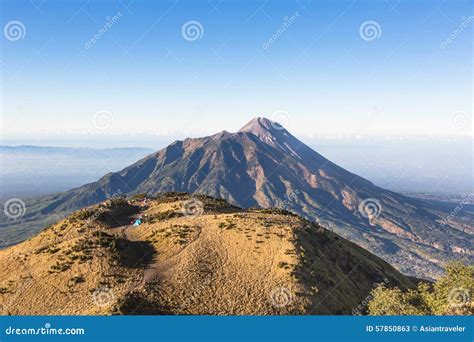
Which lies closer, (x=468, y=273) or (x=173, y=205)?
(x=468, y=273)

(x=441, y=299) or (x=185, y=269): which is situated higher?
(x=441, y=299)

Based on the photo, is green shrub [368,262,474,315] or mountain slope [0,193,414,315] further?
mountain slope [0,193,414,315]

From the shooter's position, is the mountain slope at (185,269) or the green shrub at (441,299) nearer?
the green shrub at (441,299)

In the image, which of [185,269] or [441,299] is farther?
[185,269]

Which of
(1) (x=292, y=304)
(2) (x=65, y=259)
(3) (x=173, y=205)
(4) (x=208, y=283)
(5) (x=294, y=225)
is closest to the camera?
(1) (x=292, y=304)

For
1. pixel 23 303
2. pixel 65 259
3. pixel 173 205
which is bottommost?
pixel 23 303

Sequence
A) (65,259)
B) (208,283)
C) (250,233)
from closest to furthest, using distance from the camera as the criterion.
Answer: (208,283) < (65,259) < (250,233)

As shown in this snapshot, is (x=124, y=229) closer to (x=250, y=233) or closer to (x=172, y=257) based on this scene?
(x=172, y=257)

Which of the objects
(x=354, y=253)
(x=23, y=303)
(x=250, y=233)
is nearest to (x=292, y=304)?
(x=250, y=233)
